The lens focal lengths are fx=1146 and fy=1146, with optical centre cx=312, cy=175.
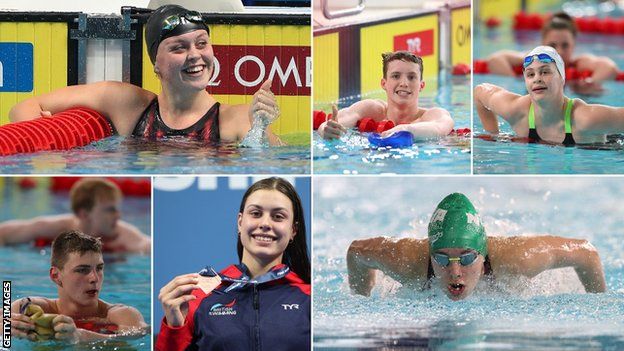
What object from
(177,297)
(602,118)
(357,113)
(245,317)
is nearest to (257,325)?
(245,317)

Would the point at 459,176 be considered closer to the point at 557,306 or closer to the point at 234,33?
the point at 557,306

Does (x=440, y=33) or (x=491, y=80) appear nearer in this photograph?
(x=440, y=33)

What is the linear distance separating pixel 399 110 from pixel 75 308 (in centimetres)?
166

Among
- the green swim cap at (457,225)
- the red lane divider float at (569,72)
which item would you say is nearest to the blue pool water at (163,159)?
the green swim cap at (457,225)

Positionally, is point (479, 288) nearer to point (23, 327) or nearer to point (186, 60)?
point (186, 60)

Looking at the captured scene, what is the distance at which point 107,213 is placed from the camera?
196 inches

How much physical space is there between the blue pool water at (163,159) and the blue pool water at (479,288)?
211mm

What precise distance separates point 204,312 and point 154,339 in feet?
0.90

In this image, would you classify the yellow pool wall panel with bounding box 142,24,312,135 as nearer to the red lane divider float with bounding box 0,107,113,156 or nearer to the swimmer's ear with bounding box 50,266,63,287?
the red lane divider float with bounding box 0,107,113,156

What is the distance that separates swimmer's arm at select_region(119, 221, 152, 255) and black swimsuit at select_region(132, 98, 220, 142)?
41 centimetres

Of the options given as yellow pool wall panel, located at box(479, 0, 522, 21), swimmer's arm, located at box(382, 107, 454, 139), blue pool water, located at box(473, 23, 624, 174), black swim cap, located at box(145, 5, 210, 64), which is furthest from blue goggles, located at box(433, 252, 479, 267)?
yellow pool wall panel, located at box(479, 0, 522, 21)

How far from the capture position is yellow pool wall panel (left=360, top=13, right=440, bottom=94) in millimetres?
4977

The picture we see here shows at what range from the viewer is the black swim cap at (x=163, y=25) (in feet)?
16.1

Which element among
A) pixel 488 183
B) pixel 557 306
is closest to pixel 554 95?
pixel 488 183
